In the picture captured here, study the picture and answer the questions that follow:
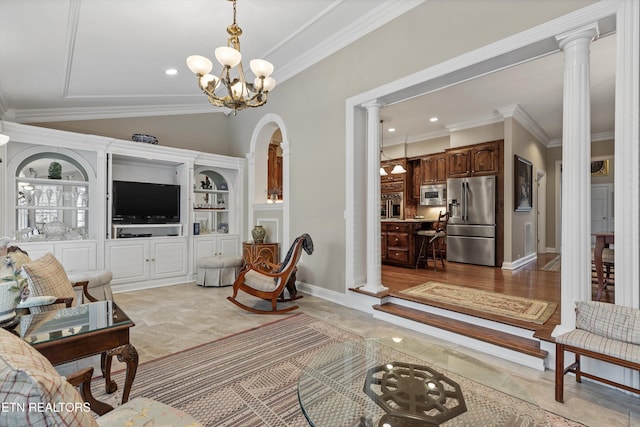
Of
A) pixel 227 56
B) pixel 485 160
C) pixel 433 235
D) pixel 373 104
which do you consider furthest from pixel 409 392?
pixel 485 160

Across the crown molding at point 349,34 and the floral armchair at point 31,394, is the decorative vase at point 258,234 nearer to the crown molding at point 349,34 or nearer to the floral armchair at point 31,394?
the crown molding at point 349,34

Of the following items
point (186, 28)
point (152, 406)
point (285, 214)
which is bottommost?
point (152, 406)

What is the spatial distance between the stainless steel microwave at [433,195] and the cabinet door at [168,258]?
5.30 meters

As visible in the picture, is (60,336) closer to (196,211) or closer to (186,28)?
(186,28)

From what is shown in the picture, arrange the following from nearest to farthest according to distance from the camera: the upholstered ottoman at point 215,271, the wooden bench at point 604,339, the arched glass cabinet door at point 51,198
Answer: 1. the wooden bench at point 604,339
2. the arched glass cabinet door at point 51,198
3. the upholstered ottoman at point 215,271

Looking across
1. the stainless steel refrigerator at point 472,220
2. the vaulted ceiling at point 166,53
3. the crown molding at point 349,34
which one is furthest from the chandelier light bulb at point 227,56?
the stainless steel refrigerator at point 472,220

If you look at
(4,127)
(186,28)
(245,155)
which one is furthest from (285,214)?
(4,127)

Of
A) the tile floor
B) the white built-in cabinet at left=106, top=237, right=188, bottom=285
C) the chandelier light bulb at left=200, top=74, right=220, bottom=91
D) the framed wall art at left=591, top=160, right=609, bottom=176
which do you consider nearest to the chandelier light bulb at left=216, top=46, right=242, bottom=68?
the chandelier light bulb at left=200, top=74, right=220, bottom=91

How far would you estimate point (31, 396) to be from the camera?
2.31ft

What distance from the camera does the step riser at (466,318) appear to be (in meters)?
2.69

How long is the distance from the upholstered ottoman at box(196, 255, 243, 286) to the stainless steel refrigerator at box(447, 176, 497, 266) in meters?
4.45

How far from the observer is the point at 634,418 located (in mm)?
1855

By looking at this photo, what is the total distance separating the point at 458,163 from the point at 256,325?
534 centimetres

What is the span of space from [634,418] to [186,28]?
498 centimetres
